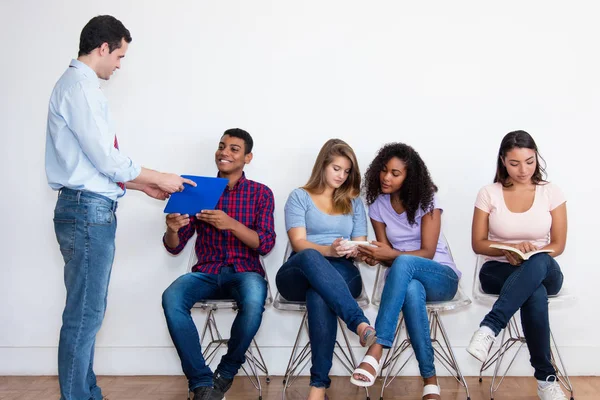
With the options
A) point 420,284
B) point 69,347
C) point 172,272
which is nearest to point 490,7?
point 420,284

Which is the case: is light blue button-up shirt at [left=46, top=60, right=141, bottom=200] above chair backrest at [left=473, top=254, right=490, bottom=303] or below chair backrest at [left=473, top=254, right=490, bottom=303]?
above

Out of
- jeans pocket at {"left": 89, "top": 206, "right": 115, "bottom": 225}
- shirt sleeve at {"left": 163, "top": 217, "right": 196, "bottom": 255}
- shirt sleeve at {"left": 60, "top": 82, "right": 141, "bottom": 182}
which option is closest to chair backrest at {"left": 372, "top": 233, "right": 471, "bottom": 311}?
shirt sleeve at {"left": 163, "top": 217, "right": 196, "bottom": 255}

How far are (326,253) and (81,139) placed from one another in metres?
1.40

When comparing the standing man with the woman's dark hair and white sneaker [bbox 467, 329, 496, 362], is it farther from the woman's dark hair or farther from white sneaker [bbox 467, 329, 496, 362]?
the woman's dark hair

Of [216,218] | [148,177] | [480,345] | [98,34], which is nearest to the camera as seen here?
[98,34]

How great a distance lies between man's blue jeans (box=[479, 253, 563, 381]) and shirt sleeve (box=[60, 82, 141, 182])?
186 cm

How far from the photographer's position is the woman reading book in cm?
301

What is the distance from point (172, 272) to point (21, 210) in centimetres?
103

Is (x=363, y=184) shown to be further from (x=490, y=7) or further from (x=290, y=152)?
(x=490, y=7)

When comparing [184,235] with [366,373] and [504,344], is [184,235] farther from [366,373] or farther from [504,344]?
[504,344]

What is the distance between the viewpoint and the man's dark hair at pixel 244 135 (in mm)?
3600

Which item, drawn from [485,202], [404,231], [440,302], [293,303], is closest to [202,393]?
[293,303]

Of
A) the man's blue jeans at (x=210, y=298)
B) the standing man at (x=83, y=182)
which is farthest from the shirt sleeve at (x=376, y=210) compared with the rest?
the standing man at (x=83, y=182)

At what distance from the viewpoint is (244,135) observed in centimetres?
362
